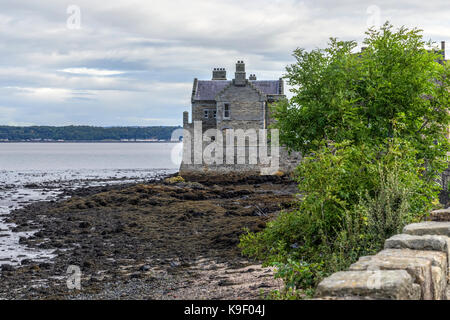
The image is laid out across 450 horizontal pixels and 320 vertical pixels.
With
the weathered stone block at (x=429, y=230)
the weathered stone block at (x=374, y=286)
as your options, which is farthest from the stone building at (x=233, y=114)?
the weathered stone block at (x=374, y=286)

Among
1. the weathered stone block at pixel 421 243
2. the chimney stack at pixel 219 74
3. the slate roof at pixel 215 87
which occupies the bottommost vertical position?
the weathered stone block at pixel 421 243

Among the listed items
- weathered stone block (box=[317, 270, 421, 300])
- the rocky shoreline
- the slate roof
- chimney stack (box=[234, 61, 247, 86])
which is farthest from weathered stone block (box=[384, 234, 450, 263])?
the slate roof

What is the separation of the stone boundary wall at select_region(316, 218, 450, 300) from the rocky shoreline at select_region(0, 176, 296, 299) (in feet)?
14.7

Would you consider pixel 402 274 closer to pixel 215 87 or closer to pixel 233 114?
pixel 233 114

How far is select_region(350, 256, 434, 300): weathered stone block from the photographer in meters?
5.45

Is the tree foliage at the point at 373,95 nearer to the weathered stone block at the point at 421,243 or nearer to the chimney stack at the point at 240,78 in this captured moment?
the weathered stone block at the point at 421,243

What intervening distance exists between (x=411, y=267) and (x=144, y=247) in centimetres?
1648

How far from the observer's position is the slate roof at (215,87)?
5934 cm

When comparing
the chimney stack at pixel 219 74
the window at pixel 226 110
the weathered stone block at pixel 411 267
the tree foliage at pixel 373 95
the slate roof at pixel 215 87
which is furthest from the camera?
the chimney stack at pixel 219 74

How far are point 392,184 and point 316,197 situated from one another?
156 cm

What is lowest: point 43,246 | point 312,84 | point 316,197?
point 43,246
